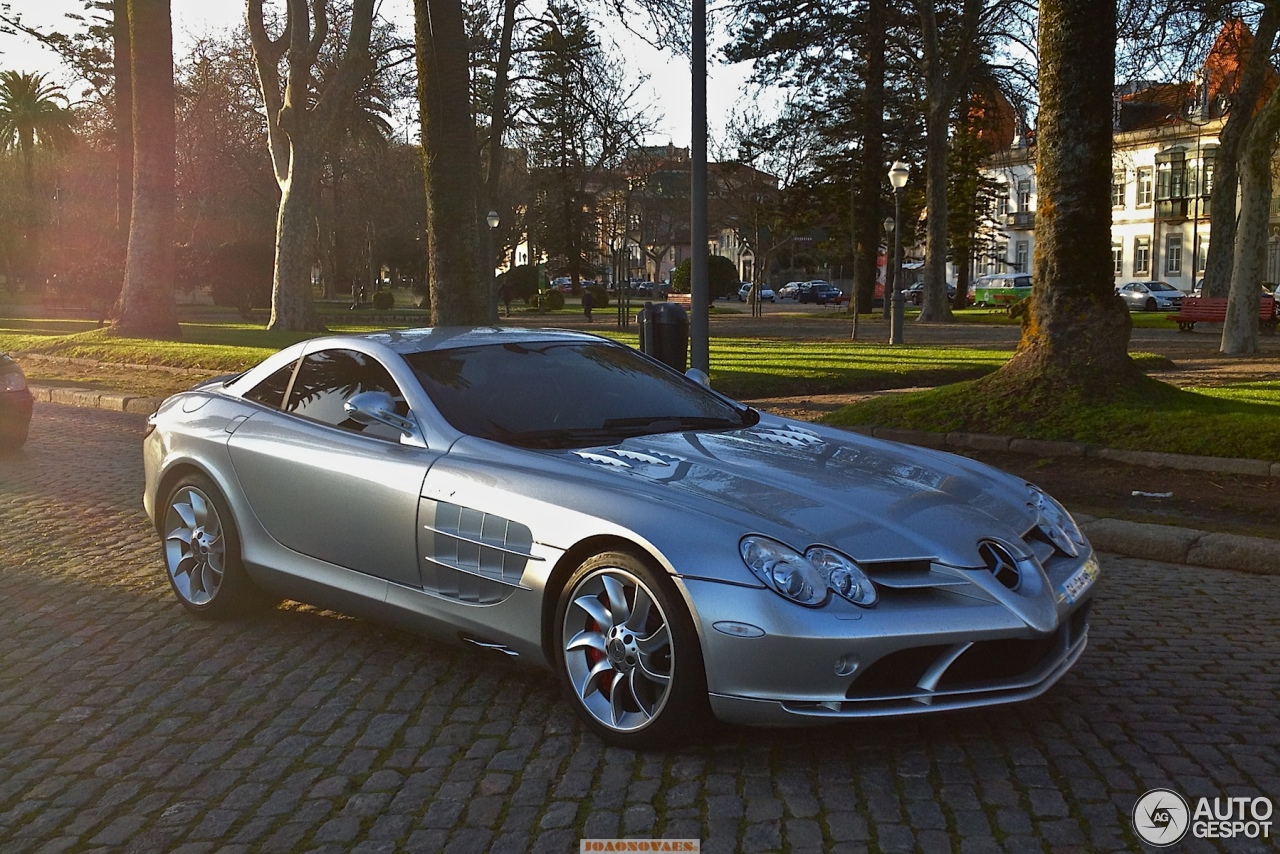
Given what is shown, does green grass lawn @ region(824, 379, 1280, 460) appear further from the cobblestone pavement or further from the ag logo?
the ag logo

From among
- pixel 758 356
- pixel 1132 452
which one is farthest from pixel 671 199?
pixel 1132 452

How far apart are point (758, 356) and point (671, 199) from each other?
49021 millimetres

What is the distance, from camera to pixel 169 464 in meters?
6.13

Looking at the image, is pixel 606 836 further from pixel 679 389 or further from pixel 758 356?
pixel 758 356

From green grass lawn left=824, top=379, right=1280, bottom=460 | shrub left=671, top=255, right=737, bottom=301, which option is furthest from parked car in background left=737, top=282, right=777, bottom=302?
green grass lawn left=824, top=379, right=1280, bottom=460

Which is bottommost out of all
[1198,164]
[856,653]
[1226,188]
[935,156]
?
[856,653]

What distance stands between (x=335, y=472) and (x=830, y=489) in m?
2.07

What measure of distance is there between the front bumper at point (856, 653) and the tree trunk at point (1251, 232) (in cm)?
1704

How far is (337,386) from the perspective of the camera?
565 centimetres

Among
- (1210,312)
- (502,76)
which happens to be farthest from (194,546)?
(1210,312)

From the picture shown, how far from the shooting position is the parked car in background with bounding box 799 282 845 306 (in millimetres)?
77438

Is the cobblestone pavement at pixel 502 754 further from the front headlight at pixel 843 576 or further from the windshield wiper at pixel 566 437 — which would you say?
the windshield wiper at pixel 566 437

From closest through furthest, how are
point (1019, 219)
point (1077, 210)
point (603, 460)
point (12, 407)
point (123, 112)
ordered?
point (603, 460)
point (1077, 210)
point (12, 407)
point (123, 112)
point (1019, 219)

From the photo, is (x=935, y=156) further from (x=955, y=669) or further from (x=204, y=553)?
(x=955, y=669)
